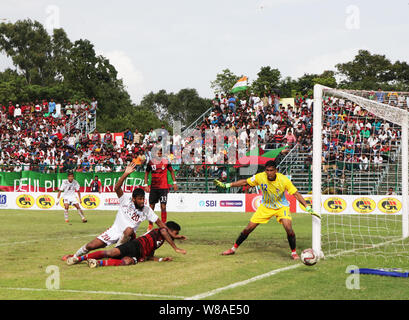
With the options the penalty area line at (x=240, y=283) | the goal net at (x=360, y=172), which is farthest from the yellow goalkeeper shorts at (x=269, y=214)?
the penalty area line at (x=240, y=283)

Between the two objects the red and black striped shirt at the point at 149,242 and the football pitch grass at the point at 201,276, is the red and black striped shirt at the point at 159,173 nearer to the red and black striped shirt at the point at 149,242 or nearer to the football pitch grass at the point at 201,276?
the football pitch grass at the point at 201,276

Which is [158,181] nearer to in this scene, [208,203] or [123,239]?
[123,239]

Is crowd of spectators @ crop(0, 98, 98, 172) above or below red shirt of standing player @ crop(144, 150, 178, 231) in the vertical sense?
above

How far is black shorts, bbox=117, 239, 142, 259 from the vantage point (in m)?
10.8

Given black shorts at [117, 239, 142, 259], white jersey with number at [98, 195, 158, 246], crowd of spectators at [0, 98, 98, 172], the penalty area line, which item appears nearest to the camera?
the penalty area line

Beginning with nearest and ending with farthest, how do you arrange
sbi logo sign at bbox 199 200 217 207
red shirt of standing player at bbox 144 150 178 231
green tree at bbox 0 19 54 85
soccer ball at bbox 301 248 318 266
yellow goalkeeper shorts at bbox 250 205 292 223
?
soccer ball at bbox 301 248 318 266, yellow goalkeeper shorts at bbox 250 205 292 223, red shirt of standing player at bbox 144 150 178 231, sbi logo sign at bbox 199 200 217 207, green tree at bbox 0 19 54 85

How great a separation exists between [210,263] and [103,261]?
216cm

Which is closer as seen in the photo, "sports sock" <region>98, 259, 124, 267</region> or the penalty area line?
the penalty area line

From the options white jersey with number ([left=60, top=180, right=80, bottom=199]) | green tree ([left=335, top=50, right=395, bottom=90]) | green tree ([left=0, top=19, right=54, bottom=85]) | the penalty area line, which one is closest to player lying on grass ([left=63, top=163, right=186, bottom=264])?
the penalty area line

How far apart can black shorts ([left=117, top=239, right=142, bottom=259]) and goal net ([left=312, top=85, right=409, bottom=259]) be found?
12.5 feet

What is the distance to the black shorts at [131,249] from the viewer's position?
35.6ft

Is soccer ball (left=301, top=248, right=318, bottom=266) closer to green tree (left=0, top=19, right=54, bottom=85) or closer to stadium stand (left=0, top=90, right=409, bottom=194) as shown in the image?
stadium stand (left=0, top=90, right=409, bottom=194)

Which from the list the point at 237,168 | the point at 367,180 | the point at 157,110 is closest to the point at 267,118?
the point at 237,168

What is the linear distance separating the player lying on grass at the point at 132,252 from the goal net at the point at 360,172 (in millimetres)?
3314
